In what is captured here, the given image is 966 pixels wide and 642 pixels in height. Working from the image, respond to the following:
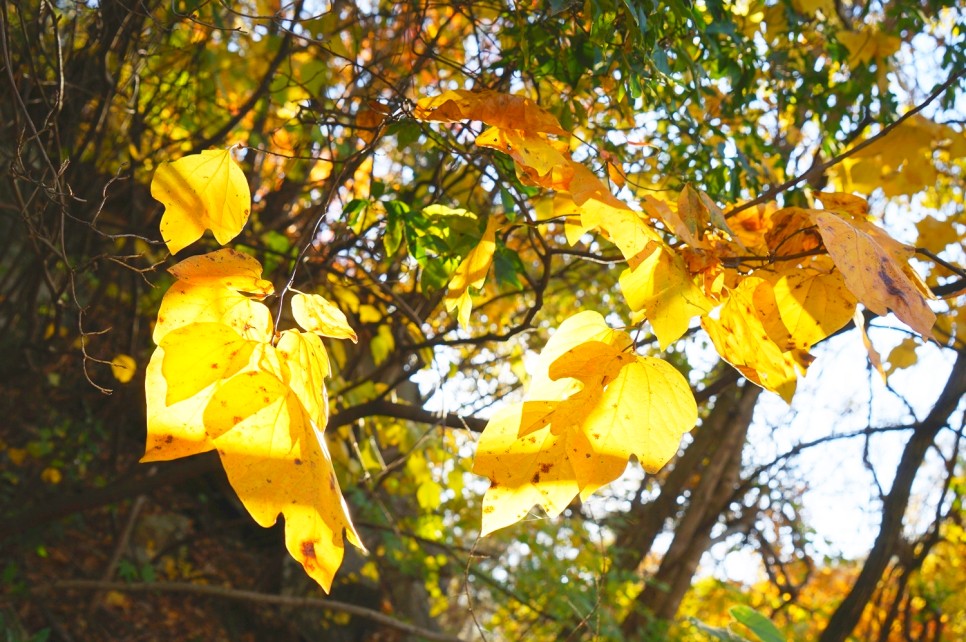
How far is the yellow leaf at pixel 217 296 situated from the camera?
34.3 inches

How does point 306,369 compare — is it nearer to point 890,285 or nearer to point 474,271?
point 474,271

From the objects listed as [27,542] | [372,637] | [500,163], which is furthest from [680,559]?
[500,163]

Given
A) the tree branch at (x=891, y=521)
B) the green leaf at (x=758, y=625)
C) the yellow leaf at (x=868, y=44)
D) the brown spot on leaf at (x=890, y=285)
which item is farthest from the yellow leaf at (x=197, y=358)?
the tree branch at (x=891, y=521)

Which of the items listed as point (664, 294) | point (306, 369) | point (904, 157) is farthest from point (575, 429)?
point (904, 157)

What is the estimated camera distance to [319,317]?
992 millimetres

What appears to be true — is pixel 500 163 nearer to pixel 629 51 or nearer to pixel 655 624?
pixel 629 51

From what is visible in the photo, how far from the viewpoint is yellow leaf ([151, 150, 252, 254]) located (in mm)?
979

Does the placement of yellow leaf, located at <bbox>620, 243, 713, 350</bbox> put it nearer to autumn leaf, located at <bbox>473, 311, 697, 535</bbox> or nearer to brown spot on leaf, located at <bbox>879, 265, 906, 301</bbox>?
autumn leaf, located at <bbox>473, 311, 697, 535</bbox>

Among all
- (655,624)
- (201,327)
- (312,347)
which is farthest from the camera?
(655,624)

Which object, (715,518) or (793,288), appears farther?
(715,518)

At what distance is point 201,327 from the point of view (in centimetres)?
86

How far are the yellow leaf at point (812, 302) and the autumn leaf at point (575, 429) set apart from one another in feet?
0.74

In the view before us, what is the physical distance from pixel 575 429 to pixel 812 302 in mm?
373

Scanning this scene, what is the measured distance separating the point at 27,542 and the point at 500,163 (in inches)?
115
